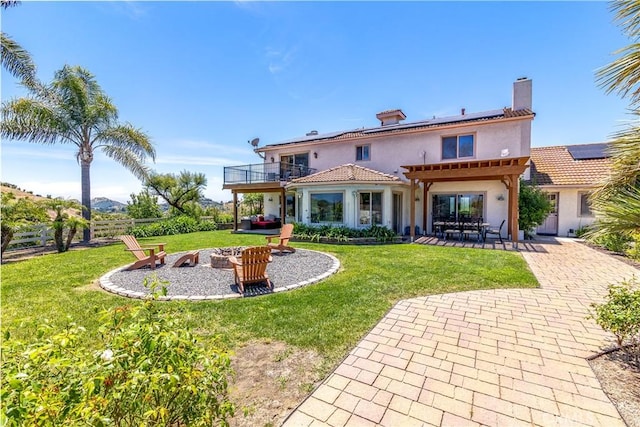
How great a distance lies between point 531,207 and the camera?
1423cm

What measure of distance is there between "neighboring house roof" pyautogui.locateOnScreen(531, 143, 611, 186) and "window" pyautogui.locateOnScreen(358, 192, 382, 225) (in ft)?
30.1

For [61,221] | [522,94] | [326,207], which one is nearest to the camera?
[61,221]

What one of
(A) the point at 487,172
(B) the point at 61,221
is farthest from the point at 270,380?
(B) the point at 61,221

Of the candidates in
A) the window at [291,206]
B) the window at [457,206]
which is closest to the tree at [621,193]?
the window at [457,206]

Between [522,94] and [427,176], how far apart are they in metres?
7.78

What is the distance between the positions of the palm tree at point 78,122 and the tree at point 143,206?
4326 millimetres

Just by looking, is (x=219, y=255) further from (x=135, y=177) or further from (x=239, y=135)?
(x=239, y=135)

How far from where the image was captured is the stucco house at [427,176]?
14.4 metres

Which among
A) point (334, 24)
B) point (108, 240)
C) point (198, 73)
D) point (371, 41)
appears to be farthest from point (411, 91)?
point (108, 240)

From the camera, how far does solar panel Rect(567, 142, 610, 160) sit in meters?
17.4

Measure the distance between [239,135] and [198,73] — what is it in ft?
30.1

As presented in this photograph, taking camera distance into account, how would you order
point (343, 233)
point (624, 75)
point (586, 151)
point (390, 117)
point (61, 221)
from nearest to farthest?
point (624, 75), point (61, 221), point (343, 233), point (586, 151), point (390, 117)

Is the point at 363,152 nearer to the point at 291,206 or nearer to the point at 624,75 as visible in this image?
the point at 291,206

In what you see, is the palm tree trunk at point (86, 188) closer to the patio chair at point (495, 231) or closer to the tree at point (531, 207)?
the patio chair at point (495, 231)
